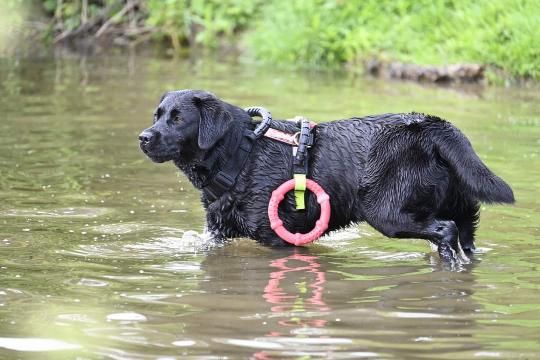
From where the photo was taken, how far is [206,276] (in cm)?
573

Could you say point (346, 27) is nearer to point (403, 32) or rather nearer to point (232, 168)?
point (403, 32)

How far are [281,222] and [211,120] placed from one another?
76cm

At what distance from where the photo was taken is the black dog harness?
618 cm

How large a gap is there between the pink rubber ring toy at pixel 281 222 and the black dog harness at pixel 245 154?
0.09 metres

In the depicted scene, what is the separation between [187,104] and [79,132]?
4831 mm

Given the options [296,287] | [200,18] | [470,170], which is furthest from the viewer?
[200,18]

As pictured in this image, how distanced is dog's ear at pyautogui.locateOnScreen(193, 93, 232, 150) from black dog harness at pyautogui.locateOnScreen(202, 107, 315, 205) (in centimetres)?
15

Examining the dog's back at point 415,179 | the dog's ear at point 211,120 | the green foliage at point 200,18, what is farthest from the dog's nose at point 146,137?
the green foliage at point 200,18

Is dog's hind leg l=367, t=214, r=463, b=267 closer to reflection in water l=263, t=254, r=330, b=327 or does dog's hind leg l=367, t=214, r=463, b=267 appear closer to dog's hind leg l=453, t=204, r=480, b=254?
dog's hind leg l=453, t=204, r=480, b=254

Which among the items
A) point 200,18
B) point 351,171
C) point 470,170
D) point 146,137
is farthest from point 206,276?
point 200,18

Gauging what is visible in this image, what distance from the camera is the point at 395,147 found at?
19.7 feet

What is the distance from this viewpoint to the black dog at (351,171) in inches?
233

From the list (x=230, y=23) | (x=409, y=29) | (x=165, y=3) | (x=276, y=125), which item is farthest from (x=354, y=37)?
(x=276, y=125)

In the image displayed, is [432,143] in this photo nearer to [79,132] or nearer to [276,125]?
[276,125]
